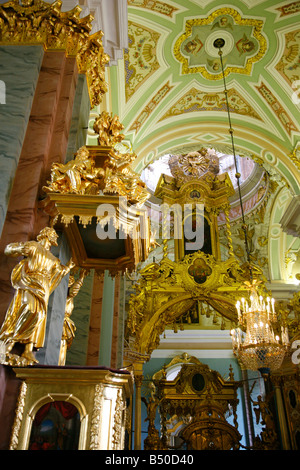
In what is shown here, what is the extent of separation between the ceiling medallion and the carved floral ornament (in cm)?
414

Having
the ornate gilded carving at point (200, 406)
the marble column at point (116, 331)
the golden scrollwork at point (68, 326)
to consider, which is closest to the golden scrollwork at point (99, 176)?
the golden scrollwork at point (68, 326)

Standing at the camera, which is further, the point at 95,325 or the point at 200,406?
the point at 200,406

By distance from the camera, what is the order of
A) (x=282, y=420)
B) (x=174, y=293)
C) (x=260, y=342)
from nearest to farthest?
(x=260, y=342) → (x=174, y=293) → (x=282, y=420)

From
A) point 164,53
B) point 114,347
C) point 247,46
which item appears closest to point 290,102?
point 247,46

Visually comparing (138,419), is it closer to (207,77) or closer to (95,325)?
(95,325)

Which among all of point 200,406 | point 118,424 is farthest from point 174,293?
point 118,424

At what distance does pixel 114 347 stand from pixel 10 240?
4.11 meters

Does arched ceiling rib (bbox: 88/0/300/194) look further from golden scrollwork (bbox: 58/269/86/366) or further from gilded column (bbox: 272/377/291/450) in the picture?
gilded column (bbox: 272/377/291/450)

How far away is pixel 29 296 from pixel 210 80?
773cm

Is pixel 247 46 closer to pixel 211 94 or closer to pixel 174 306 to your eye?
pixel 211 94

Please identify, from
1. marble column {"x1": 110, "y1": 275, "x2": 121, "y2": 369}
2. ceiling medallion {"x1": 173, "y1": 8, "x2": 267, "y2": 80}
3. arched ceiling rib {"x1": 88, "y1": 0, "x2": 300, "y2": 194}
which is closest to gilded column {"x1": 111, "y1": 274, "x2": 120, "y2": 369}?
marble column {"x1": 110, "y1": 275, "x2": 121, "y2": 369}

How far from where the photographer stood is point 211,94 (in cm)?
941

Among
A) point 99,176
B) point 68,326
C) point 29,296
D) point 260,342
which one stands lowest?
point 29,296

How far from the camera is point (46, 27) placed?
Answer: 4281 mm
